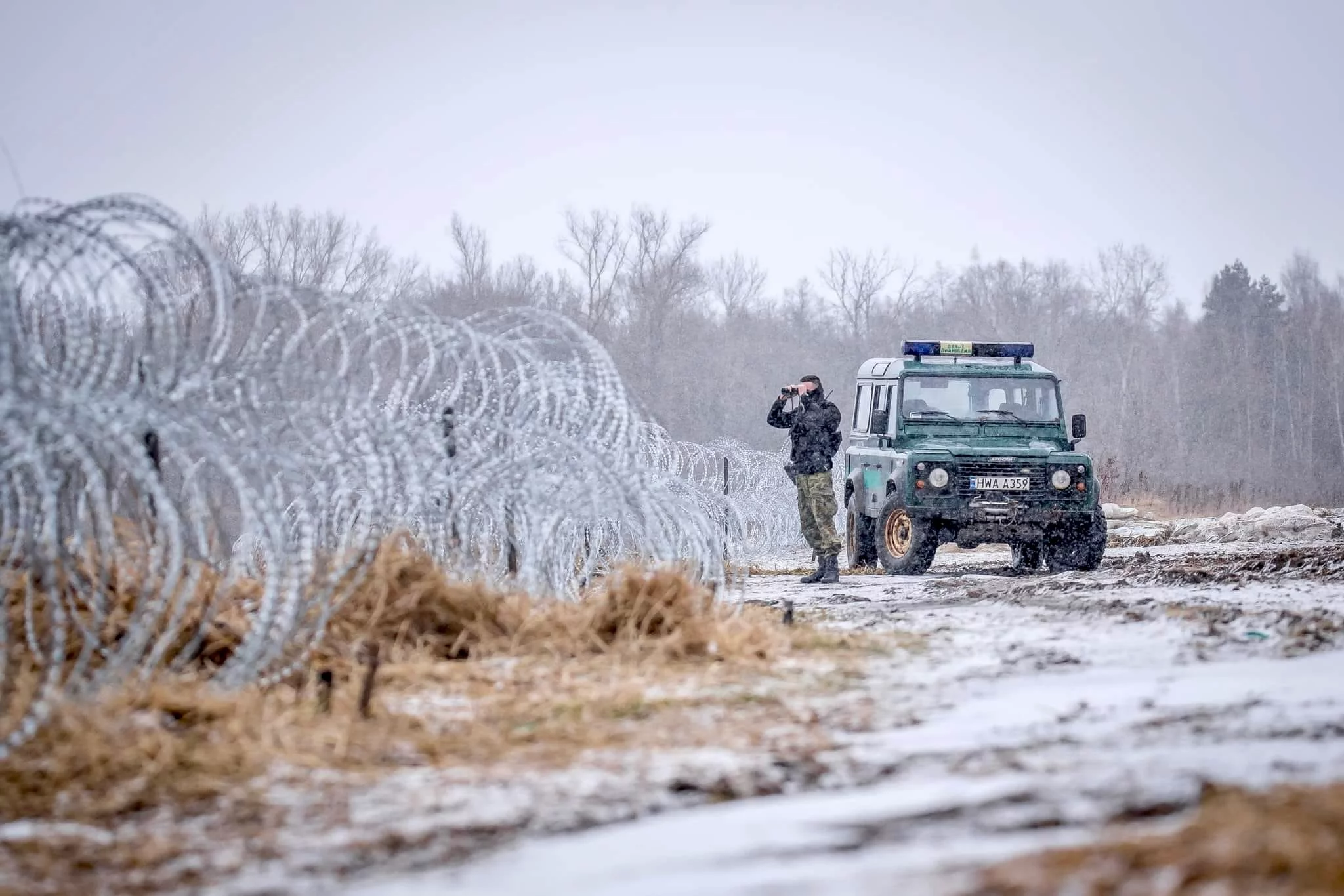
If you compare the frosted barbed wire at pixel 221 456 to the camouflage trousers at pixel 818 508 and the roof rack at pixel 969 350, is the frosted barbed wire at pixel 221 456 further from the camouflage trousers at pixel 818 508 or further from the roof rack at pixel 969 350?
the roof rack at pixel 969 350

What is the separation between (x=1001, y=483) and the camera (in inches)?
522

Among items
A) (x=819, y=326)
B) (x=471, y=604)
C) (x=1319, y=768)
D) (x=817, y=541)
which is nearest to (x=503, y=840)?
(x=1319, y=768)

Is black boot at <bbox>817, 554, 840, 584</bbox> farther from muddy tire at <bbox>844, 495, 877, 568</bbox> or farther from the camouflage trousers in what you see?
muddy tire at <bbox>844, 495, 877, 568</bbox>

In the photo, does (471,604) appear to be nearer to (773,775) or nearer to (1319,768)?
(773,775)

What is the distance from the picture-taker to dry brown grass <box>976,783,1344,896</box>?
275cm

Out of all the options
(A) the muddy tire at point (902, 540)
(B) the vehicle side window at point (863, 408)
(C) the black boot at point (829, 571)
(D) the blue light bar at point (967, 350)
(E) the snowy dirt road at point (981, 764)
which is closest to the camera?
(E) the snowy dirt road at point (981, 764)

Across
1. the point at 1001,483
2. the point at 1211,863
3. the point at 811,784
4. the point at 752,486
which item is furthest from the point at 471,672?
the point at 752,486

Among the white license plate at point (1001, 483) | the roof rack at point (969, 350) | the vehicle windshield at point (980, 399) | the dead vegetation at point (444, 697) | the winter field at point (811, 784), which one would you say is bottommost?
the winter field at point (811, 784)

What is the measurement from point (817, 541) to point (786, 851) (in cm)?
900

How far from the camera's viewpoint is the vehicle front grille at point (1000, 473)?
13.2m

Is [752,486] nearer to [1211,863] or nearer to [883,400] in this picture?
[883,400]

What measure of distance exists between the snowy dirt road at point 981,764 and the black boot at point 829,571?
4.20 metres

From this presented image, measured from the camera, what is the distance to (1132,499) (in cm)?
3481

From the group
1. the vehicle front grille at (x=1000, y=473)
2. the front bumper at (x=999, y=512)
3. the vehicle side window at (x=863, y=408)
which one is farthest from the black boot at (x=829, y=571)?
the vehicle side window at (x=863, y=408)
